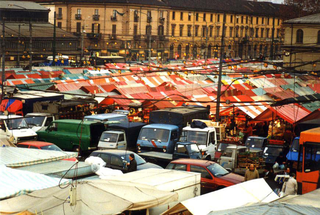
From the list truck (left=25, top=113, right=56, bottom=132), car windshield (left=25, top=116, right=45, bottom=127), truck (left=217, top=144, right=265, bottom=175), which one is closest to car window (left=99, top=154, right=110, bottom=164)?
truck (left=217, top=144, right=265, bottom=175)

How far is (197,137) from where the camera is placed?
82.3 ft

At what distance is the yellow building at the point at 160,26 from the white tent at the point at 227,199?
81.9 m

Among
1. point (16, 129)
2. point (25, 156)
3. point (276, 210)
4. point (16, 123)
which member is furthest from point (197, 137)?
point (276, 210)

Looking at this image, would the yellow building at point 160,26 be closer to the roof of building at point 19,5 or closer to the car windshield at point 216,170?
the roof of building at point 19,5

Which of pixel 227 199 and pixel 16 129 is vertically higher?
pixel 227 199

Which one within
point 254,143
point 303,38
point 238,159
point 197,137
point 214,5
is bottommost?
point 238,159

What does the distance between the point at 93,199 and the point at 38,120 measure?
18389mm

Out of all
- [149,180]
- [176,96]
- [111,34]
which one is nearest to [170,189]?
[149,180]

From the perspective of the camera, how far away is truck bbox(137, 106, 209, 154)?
24659 millimetres

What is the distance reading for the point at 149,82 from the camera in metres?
42.9

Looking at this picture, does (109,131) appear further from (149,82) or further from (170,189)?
(149,82)

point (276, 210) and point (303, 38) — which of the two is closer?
point (276, 210)

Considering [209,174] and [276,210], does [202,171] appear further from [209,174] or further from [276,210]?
[276,210]

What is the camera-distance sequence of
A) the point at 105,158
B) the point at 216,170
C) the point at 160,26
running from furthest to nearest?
the point at 160,26
the point at 105,158
the point at 216,170
